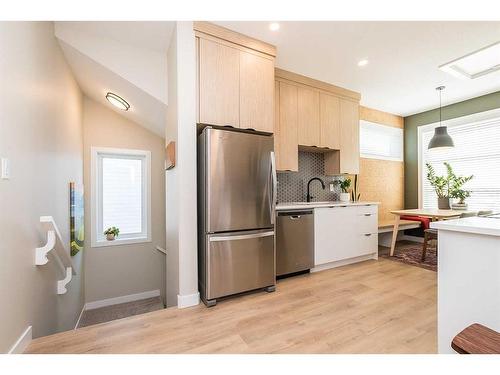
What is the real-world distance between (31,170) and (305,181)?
3233 millimetres

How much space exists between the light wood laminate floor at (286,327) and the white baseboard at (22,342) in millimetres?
53

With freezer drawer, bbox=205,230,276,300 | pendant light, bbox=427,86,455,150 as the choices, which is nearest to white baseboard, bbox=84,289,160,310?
freezer drawer, bbox=205,230,276,300

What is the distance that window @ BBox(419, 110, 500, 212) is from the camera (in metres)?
3.87

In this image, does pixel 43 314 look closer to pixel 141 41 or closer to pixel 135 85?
pixel 135 85

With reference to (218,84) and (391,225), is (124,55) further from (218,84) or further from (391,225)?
(391,225)

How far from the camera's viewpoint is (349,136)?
149 inches

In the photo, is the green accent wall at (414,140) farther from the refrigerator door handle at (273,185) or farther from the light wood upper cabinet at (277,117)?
the refrigerator door handle at (273,185)

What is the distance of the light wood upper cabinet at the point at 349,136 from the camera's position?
3.72 metres

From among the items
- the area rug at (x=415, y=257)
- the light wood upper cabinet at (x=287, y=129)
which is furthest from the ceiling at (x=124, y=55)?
the area rug at (x=415, y=257)

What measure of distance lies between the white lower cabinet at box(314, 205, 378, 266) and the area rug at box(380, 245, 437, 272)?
1.39ft

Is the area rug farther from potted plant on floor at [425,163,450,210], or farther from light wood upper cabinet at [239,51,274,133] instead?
light wood upper cabinet at [239,51,274,133]

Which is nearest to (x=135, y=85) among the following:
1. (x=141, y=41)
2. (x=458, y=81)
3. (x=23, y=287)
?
(x=141, y=41)

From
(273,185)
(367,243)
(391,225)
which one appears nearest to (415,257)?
(391,225)
